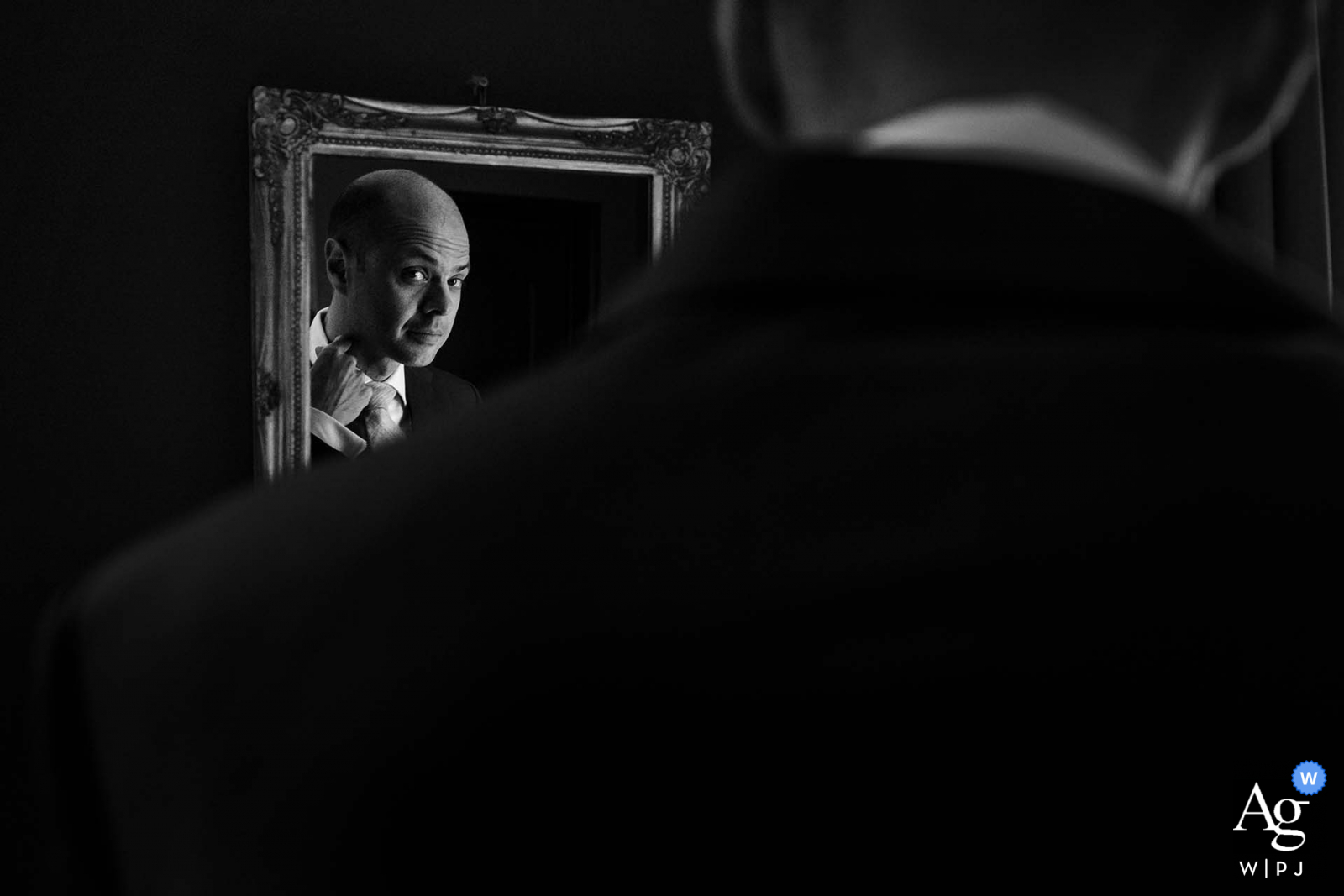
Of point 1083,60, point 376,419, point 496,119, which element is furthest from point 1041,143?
point 496,119

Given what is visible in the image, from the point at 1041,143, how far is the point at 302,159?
2.32m

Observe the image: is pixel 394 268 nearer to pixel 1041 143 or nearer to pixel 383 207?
pixel 383 207

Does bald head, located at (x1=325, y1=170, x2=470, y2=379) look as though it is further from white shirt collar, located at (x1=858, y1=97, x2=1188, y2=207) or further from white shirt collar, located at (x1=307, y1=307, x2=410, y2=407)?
white shirt collar, located at (x1=858, y1=97, x2=1188, y2=207)

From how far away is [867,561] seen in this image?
15.3 inches

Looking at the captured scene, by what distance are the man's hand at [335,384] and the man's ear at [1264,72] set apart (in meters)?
2.25

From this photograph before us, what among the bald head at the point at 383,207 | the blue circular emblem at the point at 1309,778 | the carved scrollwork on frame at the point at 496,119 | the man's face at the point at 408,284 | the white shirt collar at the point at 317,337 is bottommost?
the blue circular emblem at the point at 1309,778

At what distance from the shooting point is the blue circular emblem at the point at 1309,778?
0.40m

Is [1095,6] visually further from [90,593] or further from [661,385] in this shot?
[90,593]

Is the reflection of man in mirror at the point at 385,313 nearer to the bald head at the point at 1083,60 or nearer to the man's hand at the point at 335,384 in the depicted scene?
the man's hand at the point at 335,384

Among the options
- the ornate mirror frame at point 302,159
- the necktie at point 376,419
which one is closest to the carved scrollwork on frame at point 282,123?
the ornate mirror frame at point 302,159

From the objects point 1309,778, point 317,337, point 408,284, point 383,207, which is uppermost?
point 383,207

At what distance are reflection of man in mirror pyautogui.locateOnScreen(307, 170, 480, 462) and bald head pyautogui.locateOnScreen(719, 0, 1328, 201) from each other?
7.06ft

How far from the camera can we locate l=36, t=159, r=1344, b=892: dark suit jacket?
383mm

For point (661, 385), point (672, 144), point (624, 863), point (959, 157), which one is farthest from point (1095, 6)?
point (672, 144)
